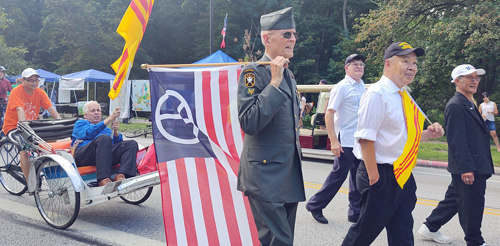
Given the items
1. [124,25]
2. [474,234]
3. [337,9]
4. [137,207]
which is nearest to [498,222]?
[474,234]

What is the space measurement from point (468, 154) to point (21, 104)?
5892 millimetres

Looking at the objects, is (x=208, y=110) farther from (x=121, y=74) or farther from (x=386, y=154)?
(x=121, y=74)

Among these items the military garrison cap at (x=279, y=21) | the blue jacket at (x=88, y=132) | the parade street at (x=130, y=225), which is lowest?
the parade street at (x=130, y=225)

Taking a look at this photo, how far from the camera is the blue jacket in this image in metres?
5.35

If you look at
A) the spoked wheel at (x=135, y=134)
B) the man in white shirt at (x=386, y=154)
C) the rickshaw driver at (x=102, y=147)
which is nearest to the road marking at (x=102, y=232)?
the rickshaw driver at (x=102, y=147)

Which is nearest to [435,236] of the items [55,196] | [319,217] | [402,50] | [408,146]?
[319,217]

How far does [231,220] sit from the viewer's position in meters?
3.37

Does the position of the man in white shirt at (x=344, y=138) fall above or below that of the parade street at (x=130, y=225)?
above

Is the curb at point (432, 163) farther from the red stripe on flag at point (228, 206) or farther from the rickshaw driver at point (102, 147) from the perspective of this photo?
the red stripe on flag at point (228, 206)

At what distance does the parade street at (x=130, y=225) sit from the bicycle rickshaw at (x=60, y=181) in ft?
0.59

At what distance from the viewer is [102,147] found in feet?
16.7

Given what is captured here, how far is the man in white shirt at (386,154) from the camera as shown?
314 cm

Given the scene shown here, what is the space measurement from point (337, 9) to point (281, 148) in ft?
109

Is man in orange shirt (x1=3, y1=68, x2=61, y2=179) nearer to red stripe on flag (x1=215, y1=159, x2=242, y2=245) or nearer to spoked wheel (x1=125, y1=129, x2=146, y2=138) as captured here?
red stripe on flag (x1=215, y1=159, x2=242, y2=245)
